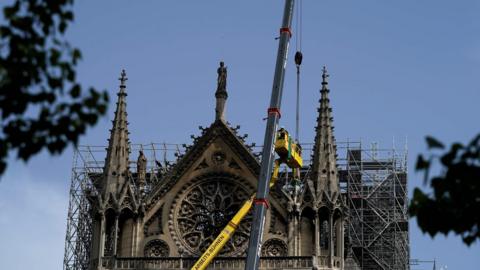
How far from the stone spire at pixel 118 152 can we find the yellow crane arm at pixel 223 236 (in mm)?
5024

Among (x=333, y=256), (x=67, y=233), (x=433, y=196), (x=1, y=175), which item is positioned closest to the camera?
(x=1, y=175)

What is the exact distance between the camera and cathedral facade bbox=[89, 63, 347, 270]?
53.8 metres

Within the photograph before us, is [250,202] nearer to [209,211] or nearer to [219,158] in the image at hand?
[209,211]

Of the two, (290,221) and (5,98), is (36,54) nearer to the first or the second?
(5,98)

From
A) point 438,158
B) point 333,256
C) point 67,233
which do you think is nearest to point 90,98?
A: point 438,158

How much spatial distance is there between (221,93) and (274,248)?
748cm

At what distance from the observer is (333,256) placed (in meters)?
53.3

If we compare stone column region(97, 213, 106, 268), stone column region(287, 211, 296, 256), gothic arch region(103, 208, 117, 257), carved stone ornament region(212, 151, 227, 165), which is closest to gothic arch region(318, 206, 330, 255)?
stone column region(287, 211, 296, 256)

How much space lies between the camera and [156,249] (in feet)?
181

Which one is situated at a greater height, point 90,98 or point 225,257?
point 225,257

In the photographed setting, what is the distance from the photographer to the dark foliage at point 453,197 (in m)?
15.6

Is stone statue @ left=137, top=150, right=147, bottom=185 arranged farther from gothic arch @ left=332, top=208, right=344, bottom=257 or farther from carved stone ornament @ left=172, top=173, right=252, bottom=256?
gothic arch @ left=332, top=208, right=344, bottom=257

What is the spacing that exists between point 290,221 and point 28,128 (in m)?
39.6

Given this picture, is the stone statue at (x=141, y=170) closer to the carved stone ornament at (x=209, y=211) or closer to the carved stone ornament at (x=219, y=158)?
the carved stone ornament at (x=209, y=211)
